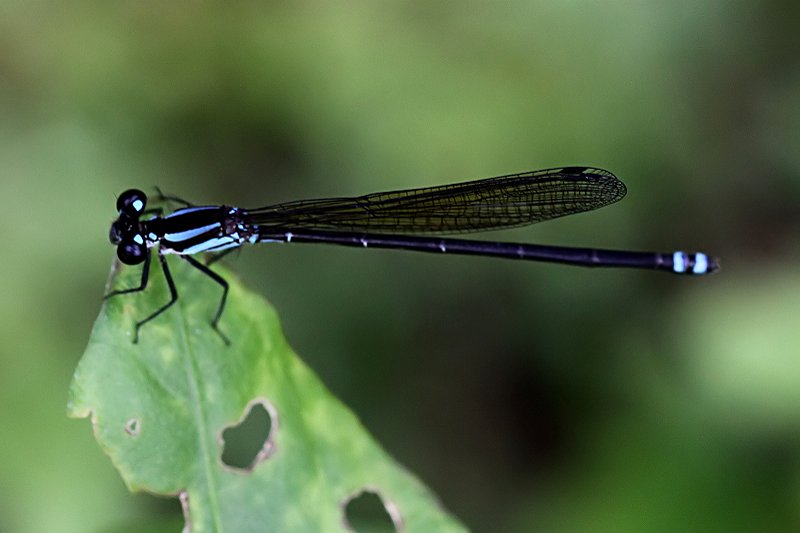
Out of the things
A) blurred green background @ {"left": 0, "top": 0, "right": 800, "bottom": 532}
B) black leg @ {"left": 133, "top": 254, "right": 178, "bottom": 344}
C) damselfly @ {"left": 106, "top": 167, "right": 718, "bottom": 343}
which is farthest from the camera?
blurred green background @ {"left": 0, "top": 0, "right": 800, "bottom": 532}

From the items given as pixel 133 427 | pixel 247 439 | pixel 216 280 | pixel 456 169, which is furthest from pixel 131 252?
pixel 456 169

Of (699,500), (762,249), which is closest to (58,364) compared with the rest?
(699,500)

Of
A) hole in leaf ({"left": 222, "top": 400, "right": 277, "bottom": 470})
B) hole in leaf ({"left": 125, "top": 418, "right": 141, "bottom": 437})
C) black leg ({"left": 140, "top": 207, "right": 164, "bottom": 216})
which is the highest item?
black leg ({"left": 140, "top": 207, "right": 164, "bottom": 216})

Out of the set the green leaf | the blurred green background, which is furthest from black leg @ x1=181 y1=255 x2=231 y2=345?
the blurred green background

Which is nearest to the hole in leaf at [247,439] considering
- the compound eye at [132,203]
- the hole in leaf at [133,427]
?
the compound eye at [132,203]

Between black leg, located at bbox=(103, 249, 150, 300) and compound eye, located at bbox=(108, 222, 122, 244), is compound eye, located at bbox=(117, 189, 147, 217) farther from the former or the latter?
black leg, located at bbox=(103, 249, 150, 300)

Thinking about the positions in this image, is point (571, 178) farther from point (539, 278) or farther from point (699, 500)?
point (699, 500)
